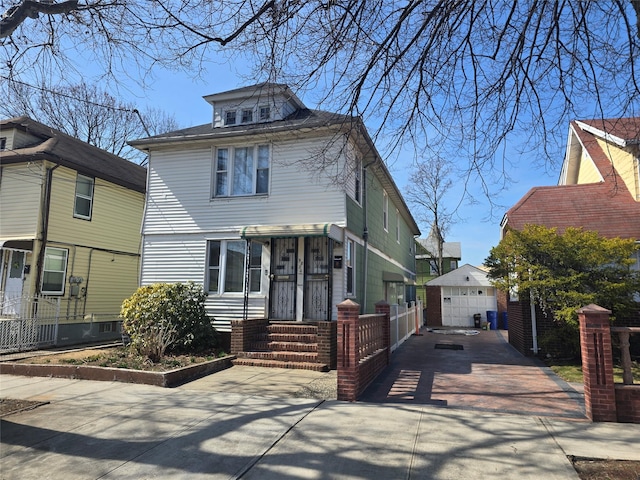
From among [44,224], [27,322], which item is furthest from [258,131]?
[27,322]

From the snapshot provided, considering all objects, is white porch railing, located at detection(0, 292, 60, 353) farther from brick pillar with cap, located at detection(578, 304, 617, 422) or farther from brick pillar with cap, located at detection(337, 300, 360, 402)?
brick pillar with cap, located at detection(578, 304, 617, 422)

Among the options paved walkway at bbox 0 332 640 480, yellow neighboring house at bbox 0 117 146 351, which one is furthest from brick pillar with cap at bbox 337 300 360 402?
yellow neighboring house at bbox 0 117 146 351

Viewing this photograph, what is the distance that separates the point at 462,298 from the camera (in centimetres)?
2416

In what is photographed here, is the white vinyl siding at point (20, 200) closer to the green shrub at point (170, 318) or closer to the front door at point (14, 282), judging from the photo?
the front door at point (14, 282)

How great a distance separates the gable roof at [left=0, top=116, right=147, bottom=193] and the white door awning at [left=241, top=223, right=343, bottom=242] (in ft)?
25.4

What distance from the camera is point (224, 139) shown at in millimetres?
11961

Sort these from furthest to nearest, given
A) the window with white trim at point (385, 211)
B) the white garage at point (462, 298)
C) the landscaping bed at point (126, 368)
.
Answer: the white garage at point (462, 298) < the window with white trim at point (385, 211) < the landscaping bed at point (126, 368)

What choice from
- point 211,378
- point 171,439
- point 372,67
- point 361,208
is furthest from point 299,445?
point 361,208

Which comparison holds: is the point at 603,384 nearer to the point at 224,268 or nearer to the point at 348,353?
the point at 348,353

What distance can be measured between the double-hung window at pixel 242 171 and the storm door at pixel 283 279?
169 cm

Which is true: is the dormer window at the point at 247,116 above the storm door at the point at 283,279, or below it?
above

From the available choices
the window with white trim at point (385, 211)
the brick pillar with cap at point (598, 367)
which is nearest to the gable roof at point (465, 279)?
the window with white trim at point (385, 211)

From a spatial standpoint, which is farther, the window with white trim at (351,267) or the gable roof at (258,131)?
the window with white trim at (351,267)

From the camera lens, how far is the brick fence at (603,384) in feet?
17.9
